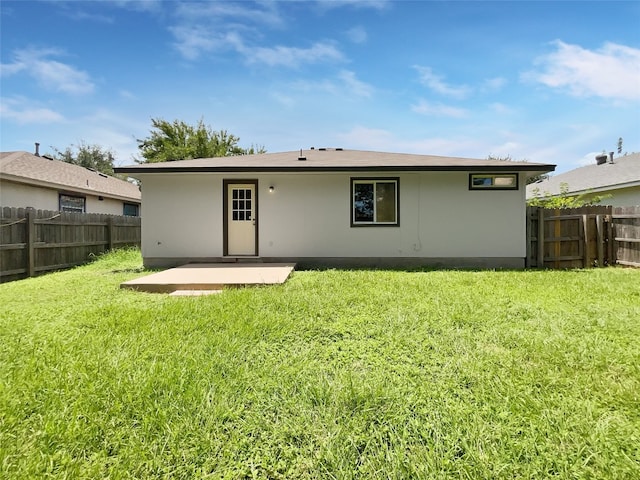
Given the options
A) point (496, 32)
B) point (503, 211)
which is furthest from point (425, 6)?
point (503, 211)

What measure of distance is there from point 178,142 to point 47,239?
20.0 m

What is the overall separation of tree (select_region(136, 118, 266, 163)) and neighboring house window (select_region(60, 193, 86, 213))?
45.0ft

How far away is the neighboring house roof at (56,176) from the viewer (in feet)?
32.9

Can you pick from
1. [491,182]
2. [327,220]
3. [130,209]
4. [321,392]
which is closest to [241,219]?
[327,220]

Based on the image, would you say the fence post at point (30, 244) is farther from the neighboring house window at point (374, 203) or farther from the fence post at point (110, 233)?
the neighboring house window at point (374, 203)

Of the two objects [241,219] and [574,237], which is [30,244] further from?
[574,237]

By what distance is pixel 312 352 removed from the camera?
2.80 meters

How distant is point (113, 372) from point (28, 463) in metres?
0.84

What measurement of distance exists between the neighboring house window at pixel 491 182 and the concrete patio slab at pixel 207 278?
5.24 metres

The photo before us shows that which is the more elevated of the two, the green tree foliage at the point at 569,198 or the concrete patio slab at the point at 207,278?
the green tree foliage at the point at 569,198

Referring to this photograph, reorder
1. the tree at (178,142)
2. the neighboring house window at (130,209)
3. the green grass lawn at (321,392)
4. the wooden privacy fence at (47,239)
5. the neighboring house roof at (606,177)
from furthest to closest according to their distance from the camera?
the tree at (178,142), the neighboring house window at (130,209), the neighboring house roof at (606,177), the wooden privacy fence at (47,239), the green grass lawn at (321,392)

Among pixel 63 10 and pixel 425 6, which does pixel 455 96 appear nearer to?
pixel 425 6

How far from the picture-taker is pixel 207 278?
605 centimetres

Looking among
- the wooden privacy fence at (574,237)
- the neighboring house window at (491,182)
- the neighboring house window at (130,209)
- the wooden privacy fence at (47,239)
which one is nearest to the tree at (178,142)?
the neighboring house window at (130,209)
